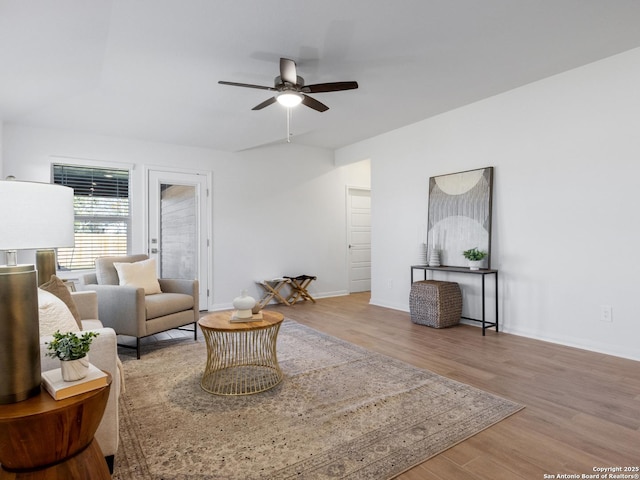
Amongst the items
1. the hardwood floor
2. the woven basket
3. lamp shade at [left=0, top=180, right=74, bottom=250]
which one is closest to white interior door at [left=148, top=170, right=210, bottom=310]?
the hardwood floor

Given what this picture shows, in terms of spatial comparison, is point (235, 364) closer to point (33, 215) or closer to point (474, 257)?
point (33, 215)

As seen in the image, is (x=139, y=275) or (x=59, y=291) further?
(x=139, y=275)

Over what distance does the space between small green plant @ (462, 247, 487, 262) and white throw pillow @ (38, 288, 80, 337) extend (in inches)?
148

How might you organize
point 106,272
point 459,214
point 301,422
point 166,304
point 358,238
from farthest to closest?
1. point 358,238
2. point 459,214
3. point 106,272
4. point 166,304
5. point 301,422

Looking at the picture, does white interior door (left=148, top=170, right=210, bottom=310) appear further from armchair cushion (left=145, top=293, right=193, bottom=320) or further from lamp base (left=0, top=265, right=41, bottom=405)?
lamp base (left=0, top=265, right=41, bottom=405)

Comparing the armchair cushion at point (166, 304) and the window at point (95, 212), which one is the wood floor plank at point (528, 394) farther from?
Result: the window at point (95, 212)

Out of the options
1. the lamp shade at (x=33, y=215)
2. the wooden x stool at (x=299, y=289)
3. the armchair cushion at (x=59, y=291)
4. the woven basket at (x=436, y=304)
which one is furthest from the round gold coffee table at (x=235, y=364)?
the wooden x stool at (x=299, y=289)

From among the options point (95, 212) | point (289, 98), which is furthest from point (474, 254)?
point (95, 212)

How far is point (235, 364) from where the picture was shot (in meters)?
3.03

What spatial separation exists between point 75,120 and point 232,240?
8.13 ft

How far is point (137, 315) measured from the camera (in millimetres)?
3348

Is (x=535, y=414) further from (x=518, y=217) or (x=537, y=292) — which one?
(x=518, y=217)

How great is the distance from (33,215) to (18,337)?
0.43 m

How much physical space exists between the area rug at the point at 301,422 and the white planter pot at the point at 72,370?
635 millimetres
